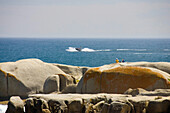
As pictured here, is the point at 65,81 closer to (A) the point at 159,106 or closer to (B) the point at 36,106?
(B) the point at 36,106

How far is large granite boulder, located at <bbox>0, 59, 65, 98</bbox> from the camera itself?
2380cm

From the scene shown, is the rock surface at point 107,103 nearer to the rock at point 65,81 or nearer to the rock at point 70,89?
the rock at point 70,89

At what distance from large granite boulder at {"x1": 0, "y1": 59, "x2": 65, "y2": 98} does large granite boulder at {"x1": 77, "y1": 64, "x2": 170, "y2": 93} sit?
5.61 m

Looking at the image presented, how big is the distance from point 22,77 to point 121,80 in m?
8.51

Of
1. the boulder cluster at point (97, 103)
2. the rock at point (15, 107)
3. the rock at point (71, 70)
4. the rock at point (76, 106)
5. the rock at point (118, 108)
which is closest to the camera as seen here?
the rock at point (118, 108)

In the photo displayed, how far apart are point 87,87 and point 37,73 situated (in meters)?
6.66

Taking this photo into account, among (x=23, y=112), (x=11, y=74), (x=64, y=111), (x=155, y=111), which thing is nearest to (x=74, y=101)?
(x=64, y=111)

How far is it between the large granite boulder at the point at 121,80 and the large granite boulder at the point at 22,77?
5.61 m

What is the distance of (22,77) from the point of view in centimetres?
2427

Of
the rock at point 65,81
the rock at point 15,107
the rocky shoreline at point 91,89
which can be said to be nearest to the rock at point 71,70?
the rocky shoreline at point 91,89

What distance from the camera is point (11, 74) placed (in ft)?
78.4

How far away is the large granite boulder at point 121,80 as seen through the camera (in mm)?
18375

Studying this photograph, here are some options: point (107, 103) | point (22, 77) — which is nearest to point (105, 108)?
point (107, 103)

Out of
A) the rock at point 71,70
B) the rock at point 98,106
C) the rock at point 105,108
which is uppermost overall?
the rock at point 105,108
